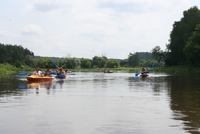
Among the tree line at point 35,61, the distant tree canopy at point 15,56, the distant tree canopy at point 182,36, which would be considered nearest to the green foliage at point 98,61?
the tree line at point 35,61

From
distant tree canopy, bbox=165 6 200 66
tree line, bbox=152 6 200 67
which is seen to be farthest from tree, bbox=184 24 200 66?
distant tree canopy, bbox=165 6 200 66

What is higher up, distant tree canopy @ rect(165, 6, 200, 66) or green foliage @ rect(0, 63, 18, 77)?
distant tree canopy @ rect(165, 6, 200, 66)

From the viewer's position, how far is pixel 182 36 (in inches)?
3588

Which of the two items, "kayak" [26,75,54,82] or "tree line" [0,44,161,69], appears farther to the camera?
"tree line" [0,44,161,69]

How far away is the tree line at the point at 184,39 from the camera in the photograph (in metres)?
80.3

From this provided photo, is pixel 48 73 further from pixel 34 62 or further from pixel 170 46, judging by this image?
pixel 34 62

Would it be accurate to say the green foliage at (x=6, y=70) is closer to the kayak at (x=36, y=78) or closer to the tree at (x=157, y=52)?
the kayak at (x=36, y=78)

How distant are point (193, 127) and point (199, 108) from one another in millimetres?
4255

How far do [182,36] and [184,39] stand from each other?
278 cm

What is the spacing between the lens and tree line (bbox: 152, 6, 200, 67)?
80331mm

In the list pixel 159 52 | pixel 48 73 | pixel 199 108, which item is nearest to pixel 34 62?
pixel 159 52

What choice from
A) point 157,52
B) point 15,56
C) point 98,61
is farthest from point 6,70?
point 98,61

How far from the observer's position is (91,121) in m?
11.6

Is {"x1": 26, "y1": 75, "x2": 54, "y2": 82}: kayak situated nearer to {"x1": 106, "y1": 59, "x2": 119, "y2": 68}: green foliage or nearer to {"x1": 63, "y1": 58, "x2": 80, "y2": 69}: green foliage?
{"x1": 63, "y1": 58, "x2": 80, "y2": 69}: green foliage
